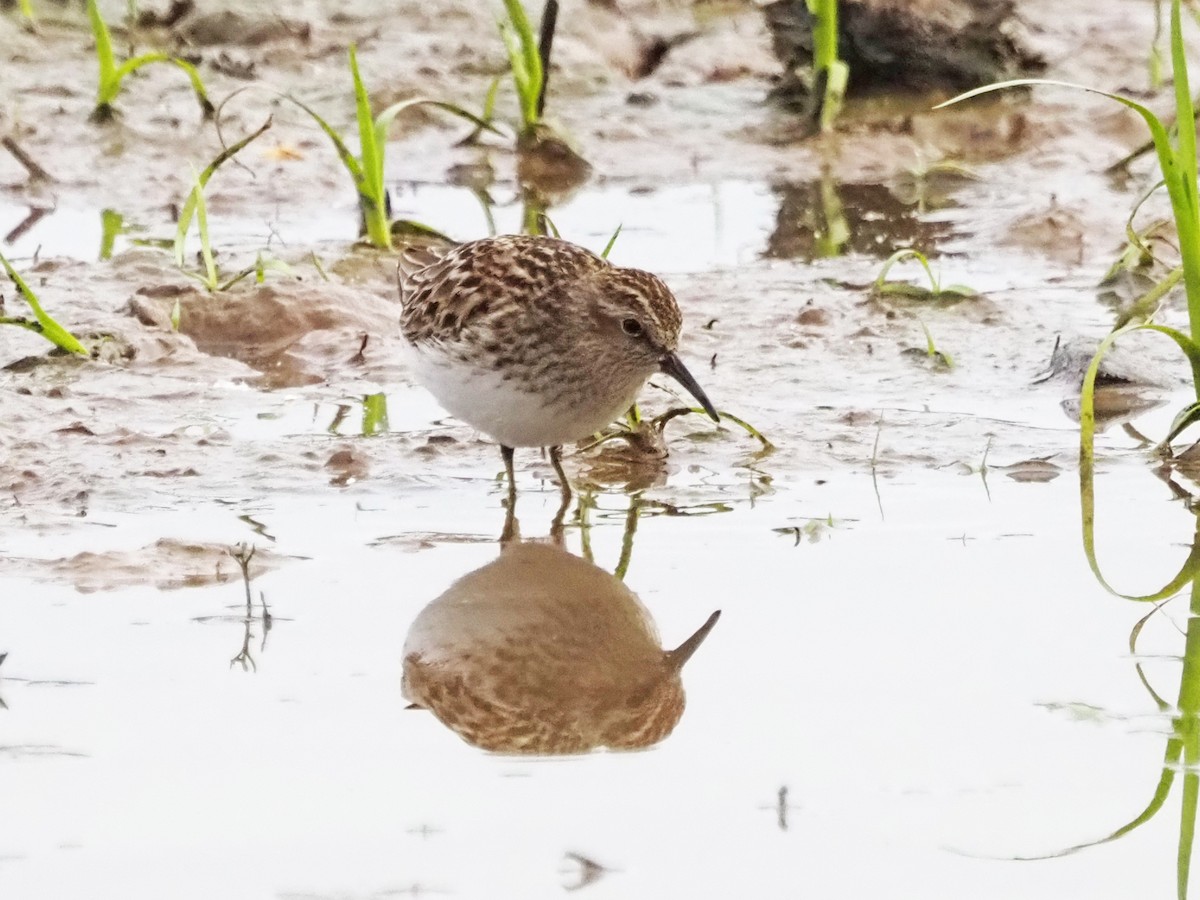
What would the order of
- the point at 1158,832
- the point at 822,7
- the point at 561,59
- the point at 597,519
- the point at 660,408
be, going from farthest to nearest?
the point at 561,59
the point at 822,7
the point at 660,408
the point at 597,519
the point at 1158,832

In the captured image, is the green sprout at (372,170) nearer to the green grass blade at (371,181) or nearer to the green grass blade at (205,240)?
the green grass blade at (371,181)

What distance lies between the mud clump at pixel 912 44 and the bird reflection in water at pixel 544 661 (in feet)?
23.6

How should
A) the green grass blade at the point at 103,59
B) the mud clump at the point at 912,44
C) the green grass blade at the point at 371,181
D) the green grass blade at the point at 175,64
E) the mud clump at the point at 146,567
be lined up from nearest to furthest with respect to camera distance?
the mud clump at the point at 146,567, the green grass blade at the point at 371,181, the green grass blade at the point at 175,64, the green grass blade at the point at 103,59, the mud clump at the point at 912,44

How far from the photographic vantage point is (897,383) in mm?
8367

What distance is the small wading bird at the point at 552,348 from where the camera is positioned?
6.82 metres

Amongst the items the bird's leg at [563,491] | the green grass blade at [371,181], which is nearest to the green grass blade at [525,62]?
the green grass blade at [371,181]

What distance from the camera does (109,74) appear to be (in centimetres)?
1173

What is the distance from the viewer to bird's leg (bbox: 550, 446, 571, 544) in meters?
6.69

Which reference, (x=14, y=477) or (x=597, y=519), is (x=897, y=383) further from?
(x=14, y=477)

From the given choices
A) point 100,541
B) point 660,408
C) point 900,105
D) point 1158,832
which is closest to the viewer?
point 1158,832

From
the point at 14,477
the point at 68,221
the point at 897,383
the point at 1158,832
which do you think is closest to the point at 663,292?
the point at 897,383

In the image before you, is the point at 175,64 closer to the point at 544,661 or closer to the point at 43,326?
the point at 43,326

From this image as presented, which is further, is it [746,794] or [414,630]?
[414,630]

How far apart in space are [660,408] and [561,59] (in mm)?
6172
